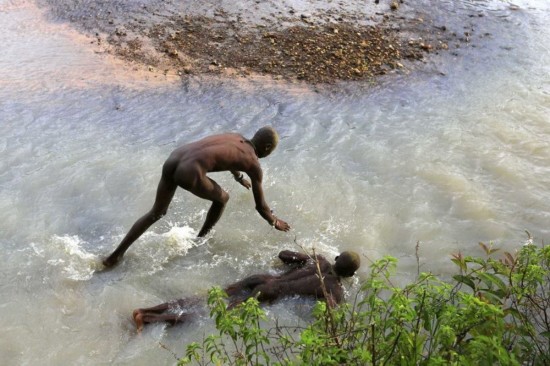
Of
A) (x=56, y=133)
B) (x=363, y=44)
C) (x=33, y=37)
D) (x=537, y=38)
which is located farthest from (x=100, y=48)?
(x=537, y=38)

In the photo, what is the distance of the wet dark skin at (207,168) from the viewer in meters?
3.79

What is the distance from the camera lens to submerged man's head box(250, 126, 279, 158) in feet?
13.0

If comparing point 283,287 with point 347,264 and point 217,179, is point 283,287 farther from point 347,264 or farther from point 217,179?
point 217,179

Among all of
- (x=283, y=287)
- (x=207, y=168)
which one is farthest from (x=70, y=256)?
(x=283, y=287)

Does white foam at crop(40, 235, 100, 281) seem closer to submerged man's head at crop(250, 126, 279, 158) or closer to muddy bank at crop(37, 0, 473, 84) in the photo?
submerged man's head at crop(250, 126, 279, 158)

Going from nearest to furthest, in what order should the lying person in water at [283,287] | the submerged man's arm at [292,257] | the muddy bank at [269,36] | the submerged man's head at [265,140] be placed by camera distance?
the lying person in water at [283,287] → the submerged man's head at [265,140] → the submerged man's arm at [292,257] → the muddy bank at [269,36]

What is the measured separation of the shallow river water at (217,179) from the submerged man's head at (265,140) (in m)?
0.85

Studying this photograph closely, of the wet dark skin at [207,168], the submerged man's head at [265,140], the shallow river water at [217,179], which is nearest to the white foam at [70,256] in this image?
the shallow river water at [217,179]

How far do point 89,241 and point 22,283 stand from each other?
0.63 m

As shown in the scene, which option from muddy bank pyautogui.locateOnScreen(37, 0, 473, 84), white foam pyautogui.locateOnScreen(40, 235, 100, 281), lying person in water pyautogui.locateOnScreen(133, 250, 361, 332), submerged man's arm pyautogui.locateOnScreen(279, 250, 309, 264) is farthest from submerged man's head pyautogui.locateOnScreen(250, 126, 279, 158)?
muddy bank pyautogui.locateOnScreen(37, 0, 473, 84)

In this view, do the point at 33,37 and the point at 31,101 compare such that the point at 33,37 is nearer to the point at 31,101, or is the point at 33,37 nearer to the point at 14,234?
the point at 31,101

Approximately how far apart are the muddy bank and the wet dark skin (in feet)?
10.5

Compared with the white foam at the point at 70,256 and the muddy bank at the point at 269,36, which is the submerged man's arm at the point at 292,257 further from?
the muddy bank at the point at 269,36

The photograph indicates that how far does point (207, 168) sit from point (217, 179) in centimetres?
134
